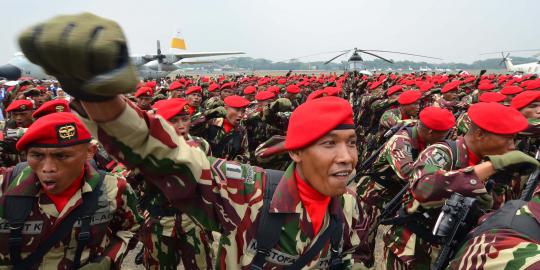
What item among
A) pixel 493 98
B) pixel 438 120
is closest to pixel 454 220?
pixel 438 120

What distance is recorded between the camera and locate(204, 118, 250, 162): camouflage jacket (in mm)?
5488

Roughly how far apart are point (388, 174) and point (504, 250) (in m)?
2.86

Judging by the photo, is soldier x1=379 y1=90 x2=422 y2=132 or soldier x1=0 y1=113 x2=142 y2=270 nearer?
soldier x1=0 y1=113 x2=142 y2=270

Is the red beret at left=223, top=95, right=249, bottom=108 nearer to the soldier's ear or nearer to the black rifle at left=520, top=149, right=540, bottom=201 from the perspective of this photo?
the soldier's ear

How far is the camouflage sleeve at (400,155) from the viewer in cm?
361

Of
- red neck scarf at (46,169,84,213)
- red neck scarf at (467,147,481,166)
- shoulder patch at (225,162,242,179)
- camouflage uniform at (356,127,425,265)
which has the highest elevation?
shoulder patch at (225,162,242,179)

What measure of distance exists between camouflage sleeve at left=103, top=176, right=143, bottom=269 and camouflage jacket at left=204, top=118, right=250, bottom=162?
2.66 m

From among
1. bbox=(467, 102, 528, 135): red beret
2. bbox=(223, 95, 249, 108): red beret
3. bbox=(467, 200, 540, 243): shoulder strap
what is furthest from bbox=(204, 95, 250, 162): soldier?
bbox=(467, 200, 540, 243): shoulder strap

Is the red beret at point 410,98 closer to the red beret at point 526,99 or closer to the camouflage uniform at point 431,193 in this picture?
the red beret at point 526,99

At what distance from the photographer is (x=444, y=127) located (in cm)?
379

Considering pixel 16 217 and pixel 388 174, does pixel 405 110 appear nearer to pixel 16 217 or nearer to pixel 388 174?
pixel 388 174

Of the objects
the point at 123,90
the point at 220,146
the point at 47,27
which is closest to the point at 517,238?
the point at 123,90

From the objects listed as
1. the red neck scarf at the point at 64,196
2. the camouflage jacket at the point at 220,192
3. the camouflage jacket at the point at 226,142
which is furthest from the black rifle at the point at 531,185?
the camouflage jacket at the point at 226,142

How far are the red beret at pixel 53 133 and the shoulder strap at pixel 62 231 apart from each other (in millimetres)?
396
